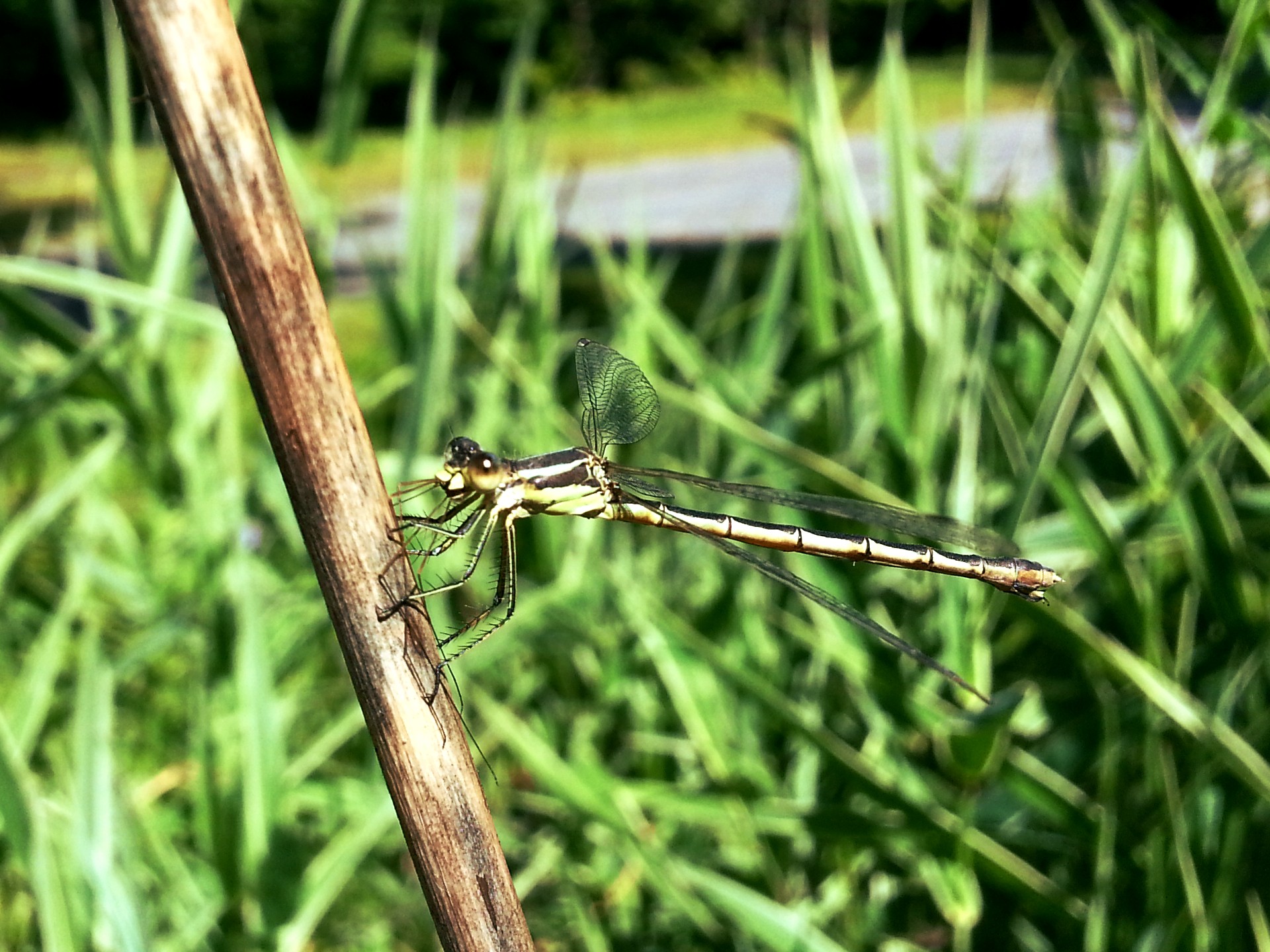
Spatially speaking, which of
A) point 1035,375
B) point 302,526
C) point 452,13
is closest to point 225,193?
point 302,526

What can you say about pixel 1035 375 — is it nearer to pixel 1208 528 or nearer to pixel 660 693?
pixel 1208 528

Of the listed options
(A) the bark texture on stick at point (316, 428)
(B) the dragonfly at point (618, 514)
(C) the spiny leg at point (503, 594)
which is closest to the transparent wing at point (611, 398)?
(B) the dragonfly at point (618, 514)

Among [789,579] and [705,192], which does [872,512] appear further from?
[705,192]

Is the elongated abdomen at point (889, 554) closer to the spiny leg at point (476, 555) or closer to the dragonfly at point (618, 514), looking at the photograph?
the dragonfly at point (618, 514)

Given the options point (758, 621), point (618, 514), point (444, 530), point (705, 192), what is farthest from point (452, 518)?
point (705, 192)

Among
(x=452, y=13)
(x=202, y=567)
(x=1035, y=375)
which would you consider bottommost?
(x=202, y=567)

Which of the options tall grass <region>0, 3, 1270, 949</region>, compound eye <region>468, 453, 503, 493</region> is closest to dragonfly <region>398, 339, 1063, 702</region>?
compound eye <region>468, 453, 503, 493</region>

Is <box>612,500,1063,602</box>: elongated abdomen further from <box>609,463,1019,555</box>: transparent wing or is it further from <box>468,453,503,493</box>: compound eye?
<box>468,453,503,493</box>: compound eye
